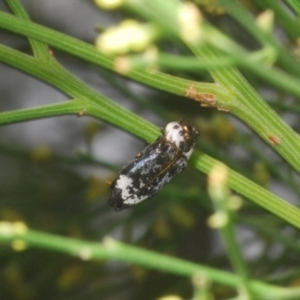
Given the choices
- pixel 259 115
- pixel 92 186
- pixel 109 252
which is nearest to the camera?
pixel 109 252

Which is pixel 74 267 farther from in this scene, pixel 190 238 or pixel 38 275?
pixel 190 238

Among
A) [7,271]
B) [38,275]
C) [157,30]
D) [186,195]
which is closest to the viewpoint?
[157,30]

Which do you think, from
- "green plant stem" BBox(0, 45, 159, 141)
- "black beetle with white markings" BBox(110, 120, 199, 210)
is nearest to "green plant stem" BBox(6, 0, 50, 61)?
"green plant stem" BBox(0, 45, 159, 141)

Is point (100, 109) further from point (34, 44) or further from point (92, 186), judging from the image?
point (92, 186)

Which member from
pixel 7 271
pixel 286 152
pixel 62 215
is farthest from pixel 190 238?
pixel 286 152

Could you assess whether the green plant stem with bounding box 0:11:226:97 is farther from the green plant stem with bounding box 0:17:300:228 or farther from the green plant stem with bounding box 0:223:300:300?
the green plant stem with bounding box 0:223:300:300

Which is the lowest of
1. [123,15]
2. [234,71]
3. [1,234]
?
[1,234]

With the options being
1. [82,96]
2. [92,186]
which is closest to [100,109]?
[82,96]

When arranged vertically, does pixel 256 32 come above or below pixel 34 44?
below
